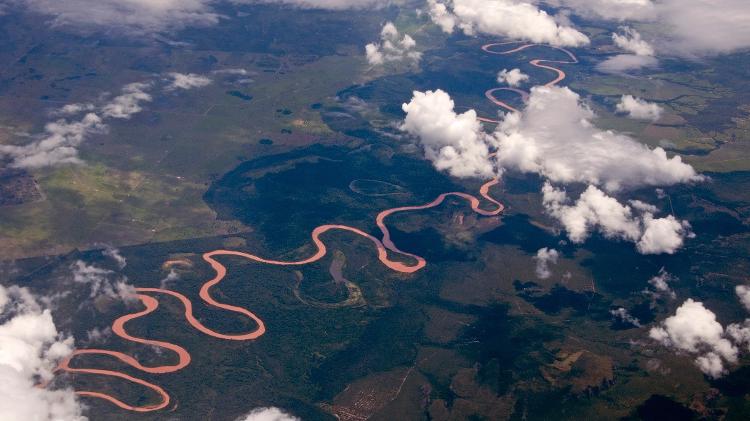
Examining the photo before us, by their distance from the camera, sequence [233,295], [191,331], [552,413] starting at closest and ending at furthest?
1. [552,413]
2. [191,331]
3. [233,295]

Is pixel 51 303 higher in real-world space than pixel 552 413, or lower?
higher

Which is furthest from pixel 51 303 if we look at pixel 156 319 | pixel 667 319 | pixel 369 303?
pixel 667 319

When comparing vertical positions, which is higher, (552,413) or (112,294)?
(112,294)

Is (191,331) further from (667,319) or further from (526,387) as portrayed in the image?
(667,319)

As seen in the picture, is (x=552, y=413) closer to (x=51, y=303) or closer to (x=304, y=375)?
(x=304, y=375)

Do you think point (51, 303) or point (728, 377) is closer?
point (728, 377)

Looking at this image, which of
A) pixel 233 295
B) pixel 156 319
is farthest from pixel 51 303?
pixel 233 295

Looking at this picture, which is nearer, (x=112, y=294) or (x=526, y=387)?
(x=526, y=387)

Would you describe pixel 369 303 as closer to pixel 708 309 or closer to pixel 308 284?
pixel 308 284

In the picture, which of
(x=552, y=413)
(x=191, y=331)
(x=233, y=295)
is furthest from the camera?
(x=233, y=295)
